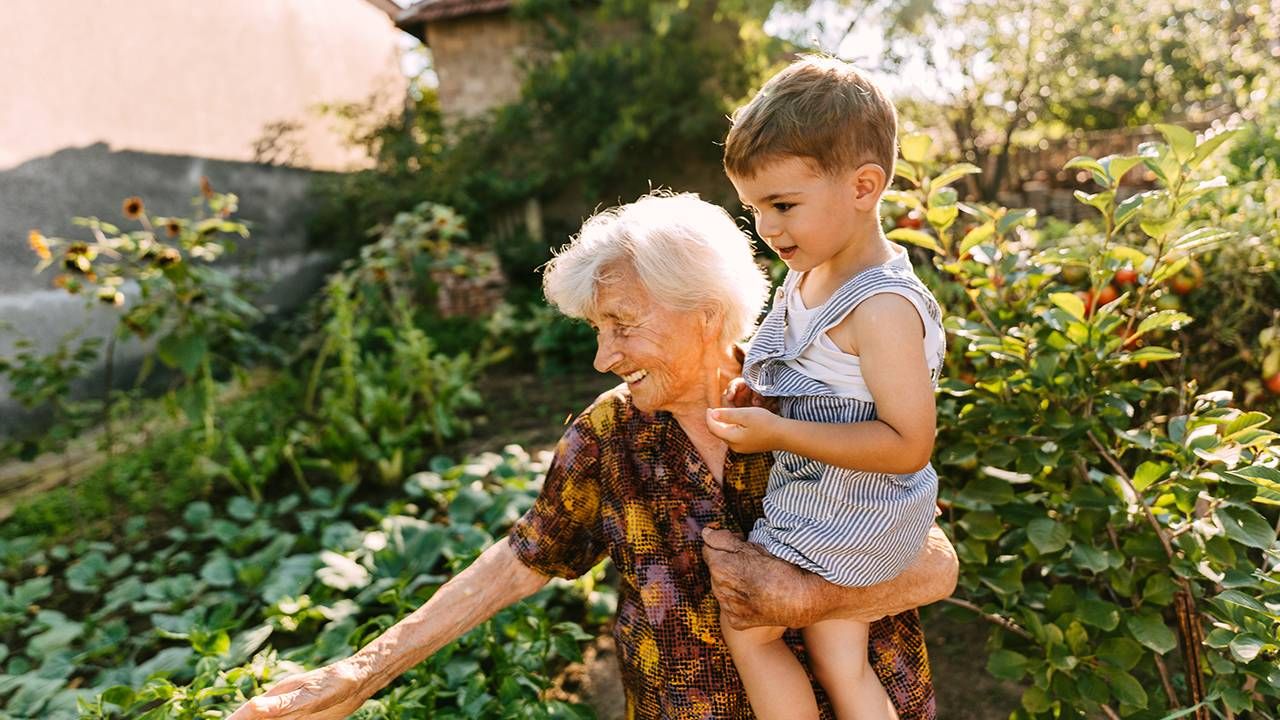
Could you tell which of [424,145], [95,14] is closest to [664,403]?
[95,14]

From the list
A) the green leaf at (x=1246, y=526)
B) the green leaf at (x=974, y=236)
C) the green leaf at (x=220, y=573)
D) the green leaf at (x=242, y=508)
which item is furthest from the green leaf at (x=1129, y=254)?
the green leaf at (x=242, y=508)

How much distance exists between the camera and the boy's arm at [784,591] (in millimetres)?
1310

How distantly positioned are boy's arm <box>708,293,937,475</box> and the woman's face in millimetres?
277

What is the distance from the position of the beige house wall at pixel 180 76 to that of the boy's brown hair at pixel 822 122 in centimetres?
623

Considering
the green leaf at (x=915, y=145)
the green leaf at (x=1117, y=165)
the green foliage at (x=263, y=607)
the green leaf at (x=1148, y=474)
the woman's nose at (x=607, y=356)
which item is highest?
the green leaf at (x=915, y=145)

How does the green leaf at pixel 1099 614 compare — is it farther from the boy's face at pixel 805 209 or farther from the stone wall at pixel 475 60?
the stone wall at pixel 475 60

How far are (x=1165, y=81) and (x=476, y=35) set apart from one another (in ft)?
28.8

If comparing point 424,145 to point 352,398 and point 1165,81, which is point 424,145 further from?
point 1165,81

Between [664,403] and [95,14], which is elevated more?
[95,14]

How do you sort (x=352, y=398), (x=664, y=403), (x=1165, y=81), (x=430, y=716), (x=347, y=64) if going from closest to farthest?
(x=664, y=403)
(x=430, y=716)
(x=352, y=398)
(x=1165, y=81)
(x=347, y=64)

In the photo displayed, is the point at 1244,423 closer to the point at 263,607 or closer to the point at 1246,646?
the point at 1246,646

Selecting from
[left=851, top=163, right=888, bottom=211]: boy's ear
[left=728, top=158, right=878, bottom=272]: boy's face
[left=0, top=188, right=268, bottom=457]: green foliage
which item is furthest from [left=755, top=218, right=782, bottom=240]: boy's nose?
[left=0, top=188, right=268, bottom=457]: green foliage

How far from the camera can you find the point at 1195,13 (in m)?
8.70

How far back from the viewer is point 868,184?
125 centimetres
